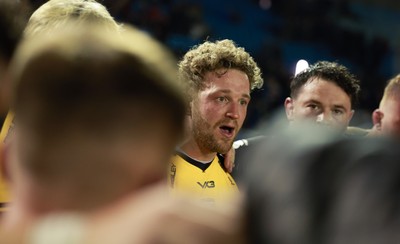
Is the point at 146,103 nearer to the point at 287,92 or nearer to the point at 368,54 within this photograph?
the point at 287,92

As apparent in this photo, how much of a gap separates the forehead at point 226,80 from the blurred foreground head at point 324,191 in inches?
118

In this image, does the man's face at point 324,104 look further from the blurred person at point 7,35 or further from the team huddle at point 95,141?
the team huddle at point 95,141

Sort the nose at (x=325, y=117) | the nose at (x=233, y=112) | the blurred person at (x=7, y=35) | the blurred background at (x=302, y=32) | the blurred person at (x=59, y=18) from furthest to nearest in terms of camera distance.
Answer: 1. the blurred background at (x=302, y=32)
2. the nose at (x=325, y=117)
3. the nose at (x=233, y=112)
4. the blurred person at (x=59, y=18)
5. the blurred person at (x=7, y=35)

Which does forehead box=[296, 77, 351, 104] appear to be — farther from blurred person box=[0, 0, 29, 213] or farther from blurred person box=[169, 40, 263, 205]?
blurred person box=[0, 0, 29, 213]

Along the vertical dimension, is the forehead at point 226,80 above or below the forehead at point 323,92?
below

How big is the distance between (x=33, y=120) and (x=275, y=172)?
10.5 inches

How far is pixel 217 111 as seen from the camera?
3643 millimetres

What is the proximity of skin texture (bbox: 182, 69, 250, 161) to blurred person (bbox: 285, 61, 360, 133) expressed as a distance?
1.24 ft

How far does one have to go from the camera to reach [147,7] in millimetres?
9484

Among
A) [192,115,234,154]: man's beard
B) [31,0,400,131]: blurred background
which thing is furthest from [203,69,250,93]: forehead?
[31,0,400,131]: blurred background

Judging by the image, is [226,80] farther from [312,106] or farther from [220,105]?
[312,106]

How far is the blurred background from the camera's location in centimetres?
1009

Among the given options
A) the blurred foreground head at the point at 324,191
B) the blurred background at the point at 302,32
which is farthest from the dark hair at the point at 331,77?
the blurred background at the point at 302,32

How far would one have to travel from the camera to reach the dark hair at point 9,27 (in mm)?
1366
